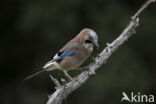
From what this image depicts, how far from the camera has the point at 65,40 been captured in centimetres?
988

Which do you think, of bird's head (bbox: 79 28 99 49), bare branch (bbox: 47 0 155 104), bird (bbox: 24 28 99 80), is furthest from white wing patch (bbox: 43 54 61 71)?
bare branch (bbox: 47 0 155 104)

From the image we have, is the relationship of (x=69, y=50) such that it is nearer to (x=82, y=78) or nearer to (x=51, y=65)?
(x=51, y=65)

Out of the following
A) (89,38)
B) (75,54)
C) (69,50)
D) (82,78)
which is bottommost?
(82,78)

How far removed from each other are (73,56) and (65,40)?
4125 millimetres

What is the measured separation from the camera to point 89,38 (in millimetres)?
5484

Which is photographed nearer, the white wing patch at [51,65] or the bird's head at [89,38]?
the bird's head at [89,38]

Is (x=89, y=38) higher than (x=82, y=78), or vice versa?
(x=89, y=38)

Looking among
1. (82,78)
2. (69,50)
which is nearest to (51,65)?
(69,50)

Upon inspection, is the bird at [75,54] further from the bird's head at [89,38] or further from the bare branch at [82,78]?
the bare branch at [82,78]

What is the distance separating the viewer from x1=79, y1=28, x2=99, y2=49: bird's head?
5.37 m

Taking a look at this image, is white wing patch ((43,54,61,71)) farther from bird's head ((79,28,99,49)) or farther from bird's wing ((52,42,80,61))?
bird's head ((79,28,99,49))

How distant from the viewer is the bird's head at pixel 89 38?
212 inches

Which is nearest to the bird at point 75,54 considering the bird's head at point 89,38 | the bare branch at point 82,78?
the bird's head at point 89,38

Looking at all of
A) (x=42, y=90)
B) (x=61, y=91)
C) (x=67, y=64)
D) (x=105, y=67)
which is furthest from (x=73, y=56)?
(x=42, y=90)
